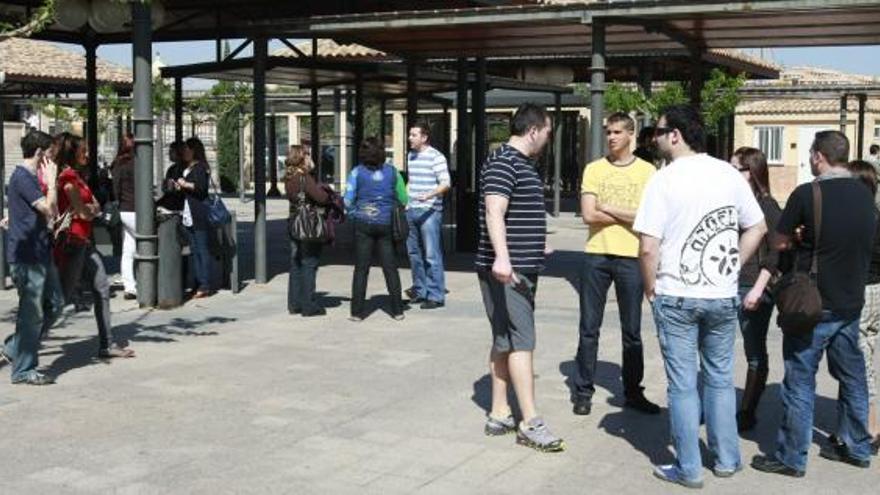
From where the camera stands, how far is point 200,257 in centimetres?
1080

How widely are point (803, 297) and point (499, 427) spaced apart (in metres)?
1.79

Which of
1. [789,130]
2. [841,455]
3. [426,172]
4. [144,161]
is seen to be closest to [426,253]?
[426,172]

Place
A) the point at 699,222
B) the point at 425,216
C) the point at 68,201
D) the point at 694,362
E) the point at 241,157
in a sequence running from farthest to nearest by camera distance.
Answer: the point at 241,157, the point at 425,216, the point at 68,201, the point at 694,362, the point at 699,222

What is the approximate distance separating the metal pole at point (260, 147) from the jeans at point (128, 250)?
4.92 feet

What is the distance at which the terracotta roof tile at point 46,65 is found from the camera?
66.4 ft

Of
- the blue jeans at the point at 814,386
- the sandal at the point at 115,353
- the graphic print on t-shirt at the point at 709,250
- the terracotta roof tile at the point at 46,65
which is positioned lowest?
the sandal at the point at 115,353

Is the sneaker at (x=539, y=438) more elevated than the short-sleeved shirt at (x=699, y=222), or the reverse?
the short-sleeved shirt at (x=699, y=222)

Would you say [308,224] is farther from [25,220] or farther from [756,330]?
[756,330]

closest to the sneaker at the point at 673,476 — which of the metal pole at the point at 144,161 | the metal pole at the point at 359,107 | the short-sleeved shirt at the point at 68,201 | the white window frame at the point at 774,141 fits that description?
the short-sleeved shirt at the point at 68,201

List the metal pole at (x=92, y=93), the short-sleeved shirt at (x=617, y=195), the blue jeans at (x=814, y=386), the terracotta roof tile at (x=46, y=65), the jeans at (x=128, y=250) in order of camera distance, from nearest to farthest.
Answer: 1. the blue jeans at (x=814, y=386)
2. the short-sleeved shirt at (x=617, y=195)
3. the jeans at (x=128, y=250)
4. the metal pole at (x=92, y=93)
5. the terracotta roof tile at (x=46, y=65)

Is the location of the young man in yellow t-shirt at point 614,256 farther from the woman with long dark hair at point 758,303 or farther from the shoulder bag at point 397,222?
the shoulder bag at point 397,222

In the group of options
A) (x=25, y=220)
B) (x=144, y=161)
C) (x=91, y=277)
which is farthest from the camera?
(x=144, y=161)

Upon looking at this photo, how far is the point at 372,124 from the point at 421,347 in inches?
1309

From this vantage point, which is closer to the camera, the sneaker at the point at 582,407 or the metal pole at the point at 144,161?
the sneaker at the point at 582,407
